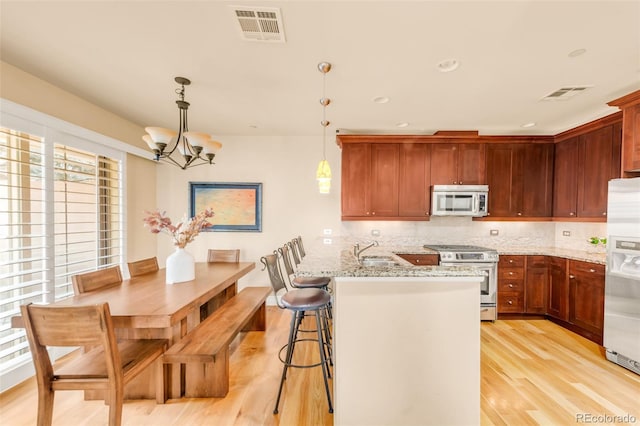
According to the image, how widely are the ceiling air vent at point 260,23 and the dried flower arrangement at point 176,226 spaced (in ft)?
5.10

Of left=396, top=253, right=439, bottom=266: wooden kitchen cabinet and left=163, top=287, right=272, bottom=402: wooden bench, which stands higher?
left=396, top=253, right=439, bottom=266: wooden kitchen cabinet

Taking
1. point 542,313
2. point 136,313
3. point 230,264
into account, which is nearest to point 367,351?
point 136,313

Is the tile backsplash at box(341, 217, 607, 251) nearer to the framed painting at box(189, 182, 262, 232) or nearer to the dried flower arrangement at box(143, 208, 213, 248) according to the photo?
the framed painting at box(189, 182, 262, 232)

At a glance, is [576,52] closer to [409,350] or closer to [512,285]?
[409,350]

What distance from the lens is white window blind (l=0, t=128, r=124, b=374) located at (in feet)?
7.31

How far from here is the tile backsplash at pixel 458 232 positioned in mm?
4176

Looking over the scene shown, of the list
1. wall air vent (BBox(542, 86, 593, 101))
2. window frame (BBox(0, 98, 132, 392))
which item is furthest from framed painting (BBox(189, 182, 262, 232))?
wall air vent (BBox(542, 86, 593, 101))

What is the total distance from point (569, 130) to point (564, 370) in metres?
3.03

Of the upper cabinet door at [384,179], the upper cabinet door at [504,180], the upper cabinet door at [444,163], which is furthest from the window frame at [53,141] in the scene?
the upper cabinet door at [504,180]

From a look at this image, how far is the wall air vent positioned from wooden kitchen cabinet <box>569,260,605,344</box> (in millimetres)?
1841

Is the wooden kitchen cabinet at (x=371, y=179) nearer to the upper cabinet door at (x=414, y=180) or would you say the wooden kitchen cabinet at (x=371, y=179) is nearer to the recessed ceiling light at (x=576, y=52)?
the upper cabinet door at (x=414, y=180)

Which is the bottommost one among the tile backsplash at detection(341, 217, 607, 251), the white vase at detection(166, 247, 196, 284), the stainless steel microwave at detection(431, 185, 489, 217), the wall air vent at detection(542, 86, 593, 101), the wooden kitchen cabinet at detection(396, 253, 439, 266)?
the wooden kitchen cabinet at detection(396, 253, 439, 266)

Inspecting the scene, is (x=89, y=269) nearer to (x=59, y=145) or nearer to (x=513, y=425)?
(x=59, y=145)

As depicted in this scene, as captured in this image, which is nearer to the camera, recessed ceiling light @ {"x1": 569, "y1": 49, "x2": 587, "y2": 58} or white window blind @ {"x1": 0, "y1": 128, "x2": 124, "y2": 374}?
recessed ceiling light @ {"x1": 569, "y1": 49, "x2": 587, "y2": 58}
